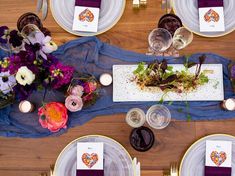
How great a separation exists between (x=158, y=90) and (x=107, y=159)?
0.33 metres

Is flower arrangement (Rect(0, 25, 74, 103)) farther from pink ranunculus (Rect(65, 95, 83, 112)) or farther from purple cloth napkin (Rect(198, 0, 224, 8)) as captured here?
purple cloth napkin (Rect(198, 0, 224, 8))

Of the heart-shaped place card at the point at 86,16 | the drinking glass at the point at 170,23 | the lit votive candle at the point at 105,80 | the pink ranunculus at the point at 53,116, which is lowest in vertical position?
the pink ranunculus at the point at 53,116

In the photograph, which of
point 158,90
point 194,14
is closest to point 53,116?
point 158,90

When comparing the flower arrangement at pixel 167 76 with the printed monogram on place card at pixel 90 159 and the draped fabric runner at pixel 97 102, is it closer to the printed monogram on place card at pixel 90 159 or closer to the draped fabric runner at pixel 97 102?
the draped fabric runner at pixel 97 102

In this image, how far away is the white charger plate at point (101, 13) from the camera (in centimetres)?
120

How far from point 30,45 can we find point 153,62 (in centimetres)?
48

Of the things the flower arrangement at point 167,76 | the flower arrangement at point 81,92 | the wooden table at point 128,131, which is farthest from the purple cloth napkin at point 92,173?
the flower arrangement at point 167,76

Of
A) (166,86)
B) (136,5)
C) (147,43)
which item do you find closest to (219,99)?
(166,86)

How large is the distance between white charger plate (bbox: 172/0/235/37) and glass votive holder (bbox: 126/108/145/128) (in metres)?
0.39

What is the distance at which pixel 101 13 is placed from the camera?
121 centimetres

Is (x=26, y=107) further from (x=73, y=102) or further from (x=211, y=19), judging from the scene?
(x=211, y=19)

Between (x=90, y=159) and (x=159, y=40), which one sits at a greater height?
(x=159, y=40)

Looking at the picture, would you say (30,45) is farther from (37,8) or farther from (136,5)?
(136,5)

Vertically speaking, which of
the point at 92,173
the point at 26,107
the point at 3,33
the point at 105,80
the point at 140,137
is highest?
the point at 3,33
